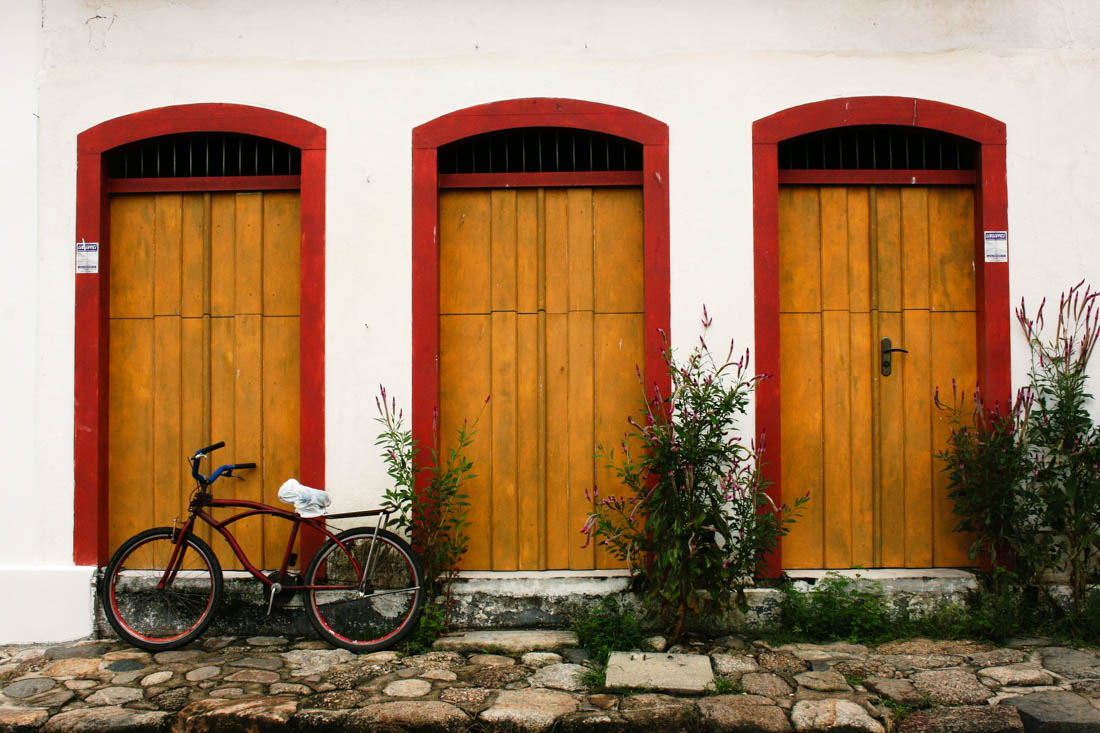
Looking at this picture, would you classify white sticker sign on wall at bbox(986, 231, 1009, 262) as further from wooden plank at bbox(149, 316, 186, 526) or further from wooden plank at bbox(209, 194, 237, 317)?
wooden plank at bbox(149, 316, 186, 526)

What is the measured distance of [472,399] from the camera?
5.38m

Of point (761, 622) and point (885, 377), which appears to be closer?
point (761, 622)

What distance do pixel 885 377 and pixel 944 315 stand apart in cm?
55

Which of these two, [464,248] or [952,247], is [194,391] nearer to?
[464,248]

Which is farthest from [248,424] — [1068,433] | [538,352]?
[1068,433]

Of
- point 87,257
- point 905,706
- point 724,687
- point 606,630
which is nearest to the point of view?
point 905,706

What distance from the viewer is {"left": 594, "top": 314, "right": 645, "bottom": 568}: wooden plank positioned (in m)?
5.33

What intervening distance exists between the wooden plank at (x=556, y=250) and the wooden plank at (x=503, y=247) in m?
0.21

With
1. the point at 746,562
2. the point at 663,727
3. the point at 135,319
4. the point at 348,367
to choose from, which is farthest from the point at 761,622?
the point at 135,319

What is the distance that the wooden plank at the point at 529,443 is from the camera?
17.5ft

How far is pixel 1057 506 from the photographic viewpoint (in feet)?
→ 16.0

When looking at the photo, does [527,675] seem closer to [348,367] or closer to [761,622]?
[761,622]

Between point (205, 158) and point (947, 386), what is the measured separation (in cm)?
502

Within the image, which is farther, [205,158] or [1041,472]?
[205,158]
